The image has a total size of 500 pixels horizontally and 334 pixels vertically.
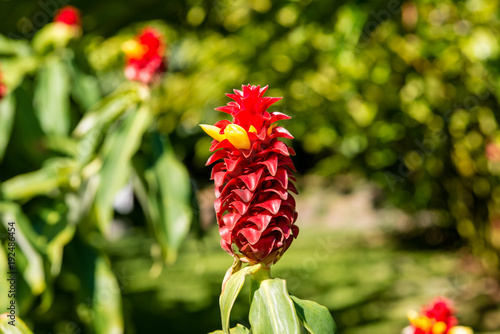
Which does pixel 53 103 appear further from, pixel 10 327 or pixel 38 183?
pixel 10 327

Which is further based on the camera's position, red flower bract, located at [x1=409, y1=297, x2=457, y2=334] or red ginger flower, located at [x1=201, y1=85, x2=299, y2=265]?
red flower bract, located at [x1=409, y1=297, x2=457, y2=334]

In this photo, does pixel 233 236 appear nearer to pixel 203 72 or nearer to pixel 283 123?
pixel 203 72

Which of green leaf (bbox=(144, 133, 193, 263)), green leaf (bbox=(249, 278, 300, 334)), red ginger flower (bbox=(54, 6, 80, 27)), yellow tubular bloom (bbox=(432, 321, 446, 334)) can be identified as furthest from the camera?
red ginger flower (bbox=(54, 6, 80, 27))

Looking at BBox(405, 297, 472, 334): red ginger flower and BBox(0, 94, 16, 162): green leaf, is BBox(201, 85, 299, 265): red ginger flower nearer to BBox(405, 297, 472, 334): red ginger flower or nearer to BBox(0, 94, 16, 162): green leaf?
BBox(405, 297, 472, 334): red ginger flower

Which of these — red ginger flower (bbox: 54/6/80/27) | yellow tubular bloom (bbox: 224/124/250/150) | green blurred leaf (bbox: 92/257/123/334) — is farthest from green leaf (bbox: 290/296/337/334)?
red ginger flower (bbox: 54/6/80/27)

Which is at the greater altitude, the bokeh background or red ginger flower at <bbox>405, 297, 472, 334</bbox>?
red ginger flower at <bbox>405, 297, 472, 334</bbox>

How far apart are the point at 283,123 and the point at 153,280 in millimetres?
2347

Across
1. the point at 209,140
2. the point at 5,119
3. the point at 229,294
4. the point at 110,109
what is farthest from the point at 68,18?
the point at 229,294

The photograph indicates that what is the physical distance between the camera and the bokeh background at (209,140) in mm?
2029

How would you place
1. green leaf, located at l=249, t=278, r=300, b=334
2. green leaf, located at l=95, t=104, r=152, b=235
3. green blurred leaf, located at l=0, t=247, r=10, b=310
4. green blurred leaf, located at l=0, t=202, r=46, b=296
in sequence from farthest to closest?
1. green leaf, located at l=95, t=104, r=152, b=235
2. green blurred leaf, located at l=0, t=202, r=46, b=296
3. green blurred leaf, located at l=0, t=247, r=10, b=310
4. green leaf, located at l=249, t=278, r=300, b=334

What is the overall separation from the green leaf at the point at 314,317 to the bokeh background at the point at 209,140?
42.3 inches

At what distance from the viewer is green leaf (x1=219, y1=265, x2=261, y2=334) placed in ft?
2.35

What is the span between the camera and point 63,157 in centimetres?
223

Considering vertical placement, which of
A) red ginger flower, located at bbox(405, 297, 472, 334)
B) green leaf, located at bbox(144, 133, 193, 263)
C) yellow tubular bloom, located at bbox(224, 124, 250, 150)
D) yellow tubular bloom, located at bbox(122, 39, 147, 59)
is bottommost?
green leaf, located at bbox(144, 133, 193, 263)
